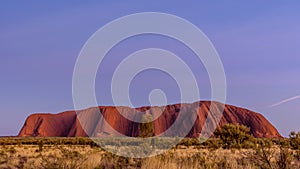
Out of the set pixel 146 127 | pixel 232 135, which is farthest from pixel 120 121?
pixel 146 127

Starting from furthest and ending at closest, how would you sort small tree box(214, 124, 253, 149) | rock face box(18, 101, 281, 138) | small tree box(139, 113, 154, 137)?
rock face box(18, 101, 281, 138)
small tree box(214, 124, 253, 149)
small tree box(139, 113, 154, 137)

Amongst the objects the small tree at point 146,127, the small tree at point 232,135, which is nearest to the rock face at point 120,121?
the small tree at point 232,135

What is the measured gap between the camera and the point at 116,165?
54.2 ft

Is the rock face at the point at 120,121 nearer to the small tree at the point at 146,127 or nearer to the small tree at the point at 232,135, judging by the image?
the small tree at the point at 232,135

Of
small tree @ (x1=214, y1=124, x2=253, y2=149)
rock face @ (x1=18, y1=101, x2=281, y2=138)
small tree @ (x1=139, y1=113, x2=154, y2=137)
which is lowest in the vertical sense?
small tree @ (x1=139, y1=113, x2=154, y2=137)

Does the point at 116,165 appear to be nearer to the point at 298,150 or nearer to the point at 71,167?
the point at 71,167

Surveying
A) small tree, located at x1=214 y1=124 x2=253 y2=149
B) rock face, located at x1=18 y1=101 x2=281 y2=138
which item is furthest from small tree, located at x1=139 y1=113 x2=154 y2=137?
rock face, located at x1=18 y1=101 x2=281 y2=138

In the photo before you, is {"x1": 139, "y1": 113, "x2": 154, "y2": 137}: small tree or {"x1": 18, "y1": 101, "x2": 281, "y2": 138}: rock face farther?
{"x1": 18, "y1": 101, "x2": 281, "y2": 138}: rock face

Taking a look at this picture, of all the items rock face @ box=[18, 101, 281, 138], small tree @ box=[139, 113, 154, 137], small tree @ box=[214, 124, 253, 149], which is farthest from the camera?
rock face @ box=[18, 101, 281, 138]

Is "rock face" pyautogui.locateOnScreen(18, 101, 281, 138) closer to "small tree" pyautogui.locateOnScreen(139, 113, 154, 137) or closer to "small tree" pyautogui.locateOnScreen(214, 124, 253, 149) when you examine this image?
"small tree" pyautogui.locateOnScreen(214, 124, 253, 149)

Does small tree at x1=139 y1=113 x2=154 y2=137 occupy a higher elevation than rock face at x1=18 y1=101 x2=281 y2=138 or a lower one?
lower

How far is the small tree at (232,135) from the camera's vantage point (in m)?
37.8

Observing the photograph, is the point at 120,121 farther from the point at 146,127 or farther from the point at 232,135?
the point at 146,127

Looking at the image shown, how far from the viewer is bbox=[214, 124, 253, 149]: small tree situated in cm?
3781
